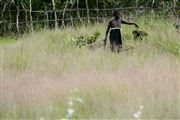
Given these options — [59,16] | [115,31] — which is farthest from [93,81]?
[59,16]

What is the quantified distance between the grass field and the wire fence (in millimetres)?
3480

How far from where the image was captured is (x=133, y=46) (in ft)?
31.9

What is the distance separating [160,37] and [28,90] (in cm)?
398

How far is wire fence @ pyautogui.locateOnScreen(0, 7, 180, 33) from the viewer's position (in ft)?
44.9

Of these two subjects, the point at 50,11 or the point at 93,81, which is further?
the point at 50,11

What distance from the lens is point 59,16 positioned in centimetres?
1511

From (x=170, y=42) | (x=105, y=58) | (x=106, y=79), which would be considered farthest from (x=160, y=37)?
(x=106, y=79)

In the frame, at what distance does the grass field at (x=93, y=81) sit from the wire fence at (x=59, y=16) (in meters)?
3.48

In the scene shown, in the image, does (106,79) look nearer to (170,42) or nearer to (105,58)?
(105,58)


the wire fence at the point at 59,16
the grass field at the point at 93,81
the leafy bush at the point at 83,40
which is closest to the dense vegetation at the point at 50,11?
the wire fence at the point at 59,16

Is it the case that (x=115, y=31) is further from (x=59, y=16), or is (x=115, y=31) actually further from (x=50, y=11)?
(x=59, y=16)

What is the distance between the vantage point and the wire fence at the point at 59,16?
13688 millimetres

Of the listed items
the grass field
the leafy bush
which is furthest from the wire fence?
the grass field

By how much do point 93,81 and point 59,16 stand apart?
8.90m
